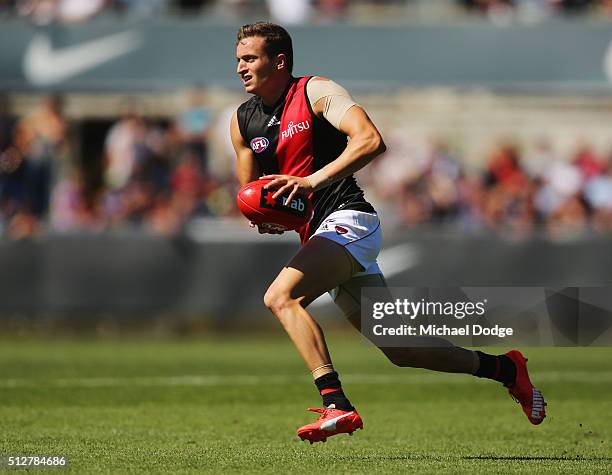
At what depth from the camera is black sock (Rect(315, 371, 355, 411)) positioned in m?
6.57

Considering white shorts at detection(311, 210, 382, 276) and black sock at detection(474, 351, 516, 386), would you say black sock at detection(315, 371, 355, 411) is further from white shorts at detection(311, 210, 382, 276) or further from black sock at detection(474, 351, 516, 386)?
black sock at detection(474, 351, 516, 386)

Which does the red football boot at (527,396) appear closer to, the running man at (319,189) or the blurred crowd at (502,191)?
the running man at (319,189)

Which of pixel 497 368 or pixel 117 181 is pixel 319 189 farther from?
pixel 117 181

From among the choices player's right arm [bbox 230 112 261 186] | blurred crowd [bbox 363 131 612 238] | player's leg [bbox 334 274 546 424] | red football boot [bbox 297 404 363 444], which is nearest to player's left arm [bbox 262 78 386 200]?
player's right arm [bbox 230 112 261 186]

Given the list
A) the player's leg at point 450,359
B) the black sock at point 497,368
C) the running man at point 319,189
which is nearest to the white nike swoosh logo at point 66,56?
the running man at point 319,189

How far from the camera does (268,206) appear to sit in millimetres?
6695

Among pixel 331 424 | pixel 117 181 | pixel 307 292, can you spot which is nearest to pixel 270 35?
pixel 307 292

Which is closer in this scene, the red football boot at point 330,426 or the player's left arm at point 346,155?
the red football boot at point 330,426

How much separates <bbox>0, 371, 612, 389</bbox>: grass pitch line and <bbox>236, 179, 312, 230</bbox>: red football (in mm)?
4360

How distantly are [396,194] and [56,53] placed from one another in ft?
16.4

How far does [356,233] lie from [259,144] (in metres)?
0.80

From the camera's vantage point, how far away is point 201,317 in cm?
1603

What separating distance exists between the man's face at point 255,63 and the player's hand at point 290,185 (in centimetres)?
71

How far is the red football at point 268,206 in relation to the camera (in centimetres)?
669
